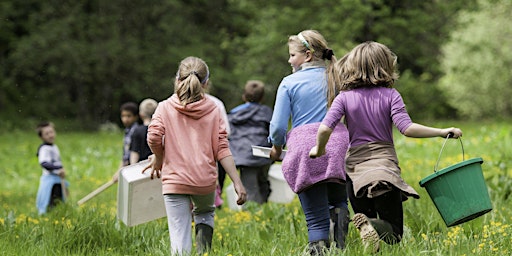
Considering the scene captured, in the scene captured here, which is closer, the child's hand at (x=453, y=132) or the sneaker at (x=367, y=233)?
the child's hand at (x=453, y=132)

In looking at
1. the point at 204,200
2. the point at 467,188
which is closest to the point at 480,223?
the point at 467,188

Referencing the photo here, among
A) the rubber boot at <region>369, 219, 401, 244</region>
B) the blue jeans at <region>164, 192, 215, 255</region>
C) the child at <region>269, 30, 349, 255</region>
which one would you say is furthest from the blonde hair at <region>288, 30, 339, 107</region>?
the blue jeans at <region>164, 192, 215, 255</region>

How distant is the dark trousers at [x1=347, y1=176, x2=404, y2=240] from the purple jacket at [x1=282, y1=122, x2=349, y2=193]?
0.18 m

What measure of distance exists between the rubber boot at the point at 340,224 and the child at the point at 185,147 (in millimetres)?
552

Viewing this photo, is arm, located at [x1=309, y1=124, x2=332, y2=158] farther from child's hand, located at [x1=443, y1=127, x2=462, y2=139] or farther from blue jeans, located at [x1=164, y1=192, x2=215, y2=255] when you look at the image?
blue jeans, located at [x1=164, y1=192, x2=215, y2=255]

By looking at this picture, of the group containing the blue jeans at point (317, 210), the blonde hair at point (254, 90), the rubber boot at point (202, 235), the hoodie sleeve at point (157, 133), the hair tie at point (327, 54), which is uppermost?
the blonde hair at point (254, 90)

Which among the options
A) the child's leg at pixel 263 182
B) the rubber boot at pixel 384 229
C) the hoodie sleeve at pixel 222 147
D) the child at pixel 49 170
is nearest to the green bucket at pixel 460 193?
the rubber boot at pixel 384 229

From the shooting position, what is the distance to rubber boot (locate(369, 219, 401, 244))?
460 centimetres

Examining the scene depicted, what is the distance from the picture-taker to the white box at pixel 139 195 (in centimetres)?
544

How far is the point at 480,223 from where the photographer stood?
5.34m

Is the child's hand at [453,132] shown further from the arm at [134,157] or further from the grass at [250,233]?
the arm at [134,157]

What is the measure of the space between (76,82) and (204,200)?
81.7 feet

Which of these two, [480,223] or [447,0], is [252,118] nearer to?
[480,223]

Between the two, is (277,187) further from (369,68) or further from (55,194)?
(369,68)
